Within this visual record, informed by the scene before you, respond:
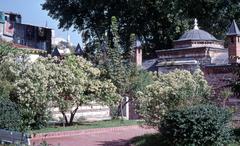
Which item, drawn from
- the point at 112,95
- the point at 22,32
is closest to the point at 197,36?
the point at 112,95

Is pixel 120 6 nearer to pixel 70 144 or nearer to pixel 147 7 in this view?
pixel 147 7

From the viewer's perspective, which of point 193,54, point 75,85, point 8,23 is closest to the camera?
point 75,85

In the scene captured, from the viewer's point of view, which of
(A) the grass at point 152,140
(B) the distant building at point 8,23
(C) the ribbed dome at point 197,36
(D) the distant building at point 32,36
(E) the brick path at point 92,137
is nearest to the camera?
(A) the grass at point 152,140

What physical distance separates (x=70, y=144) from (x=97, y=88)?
694cm

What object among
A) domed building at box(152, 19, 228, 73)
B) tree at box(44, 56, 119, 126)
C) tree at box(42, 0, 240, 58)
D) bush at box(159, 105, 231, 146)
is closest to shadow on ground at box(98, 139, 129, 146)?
bush at box(159, 105, 231, 146)

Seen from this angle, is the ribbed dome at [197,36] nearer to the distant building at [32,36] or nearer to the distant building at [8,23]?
the distant building at [8,23]

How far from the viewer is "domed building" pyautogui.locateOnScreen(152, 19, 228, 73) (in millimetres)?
26734

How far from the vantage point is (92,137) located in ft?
61.3

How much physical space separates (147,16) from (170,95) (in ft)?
89.1

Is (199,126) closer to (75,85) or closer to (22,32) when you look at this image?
(75,85)

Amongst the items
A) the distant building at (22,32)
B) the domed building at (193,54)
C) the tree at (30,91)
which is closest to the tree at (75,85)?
the tree at (30,91)

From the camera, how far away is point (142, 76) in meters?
27.0

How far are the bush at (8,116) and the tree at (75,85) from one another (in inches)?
126

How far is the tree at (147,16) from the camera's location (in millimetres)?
37719
